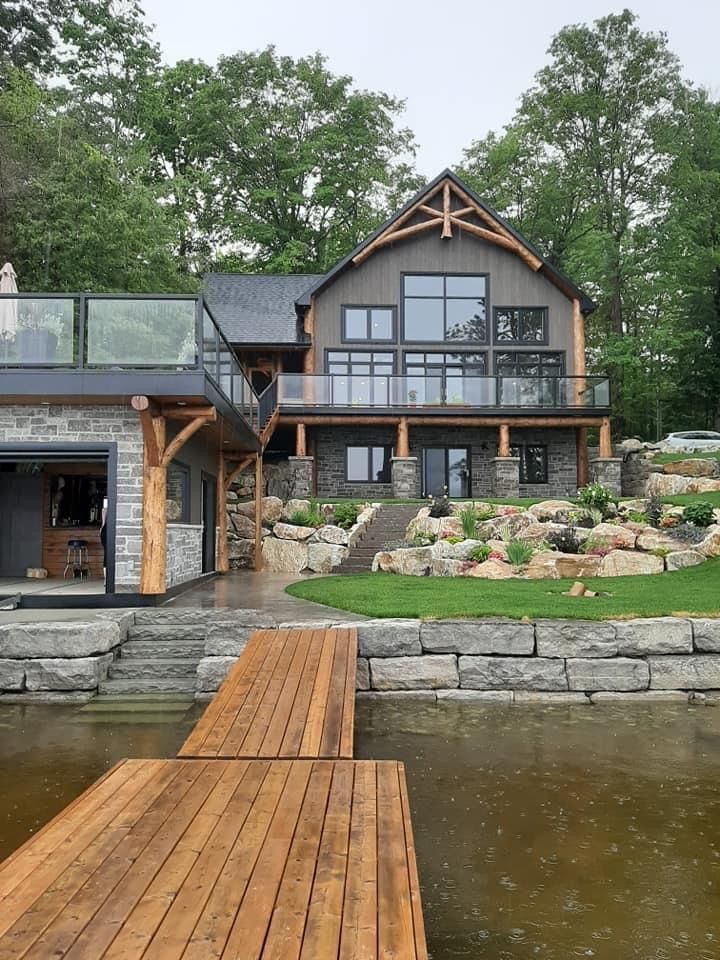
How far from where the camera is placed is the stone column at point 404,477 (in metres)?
21.0

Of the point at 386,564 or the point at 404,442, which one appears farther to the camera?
the point at 404,442

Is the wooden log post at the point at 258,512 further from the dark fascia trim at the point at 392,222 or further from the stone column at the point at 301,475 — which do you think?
the dark fascia trim at the point at 392,222

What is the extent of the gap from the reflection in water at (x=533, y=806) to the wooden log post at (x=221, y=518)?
8763 millimetres

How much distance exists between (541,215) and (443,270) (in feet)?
42.8

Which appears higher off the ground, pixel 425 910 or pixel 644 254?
pixel 644 254

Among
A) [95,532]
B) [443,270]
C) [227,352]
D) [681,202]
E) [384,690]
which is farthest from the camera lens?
[681,202]

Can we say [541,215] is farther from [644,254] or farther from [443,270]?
[443,270]

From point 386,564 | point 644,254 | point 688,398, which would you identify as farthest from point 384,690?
point 688,398

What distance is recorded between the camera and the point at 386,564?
1367 centimetres

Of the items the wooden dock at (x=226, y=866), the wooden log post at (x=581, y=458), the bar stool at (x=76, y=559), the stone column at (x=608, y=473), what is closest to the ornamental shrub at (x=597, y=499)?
the stone column at (x=608, y=473)

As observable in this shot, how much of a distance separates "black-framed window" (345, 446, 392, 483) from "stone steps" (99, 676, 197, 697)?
15.4 meters

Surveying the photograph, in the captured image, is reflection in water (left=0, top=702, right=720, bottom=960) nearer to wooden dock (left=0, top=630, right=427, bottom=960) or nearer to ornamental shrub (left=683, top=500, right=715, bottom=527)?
wooden dock (left=0, top=630, right=427, bottom=960)

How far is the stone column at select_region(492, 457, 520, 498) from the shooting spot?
2139cm

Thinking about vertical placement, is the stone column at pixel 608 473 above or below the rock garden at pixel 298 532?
above
